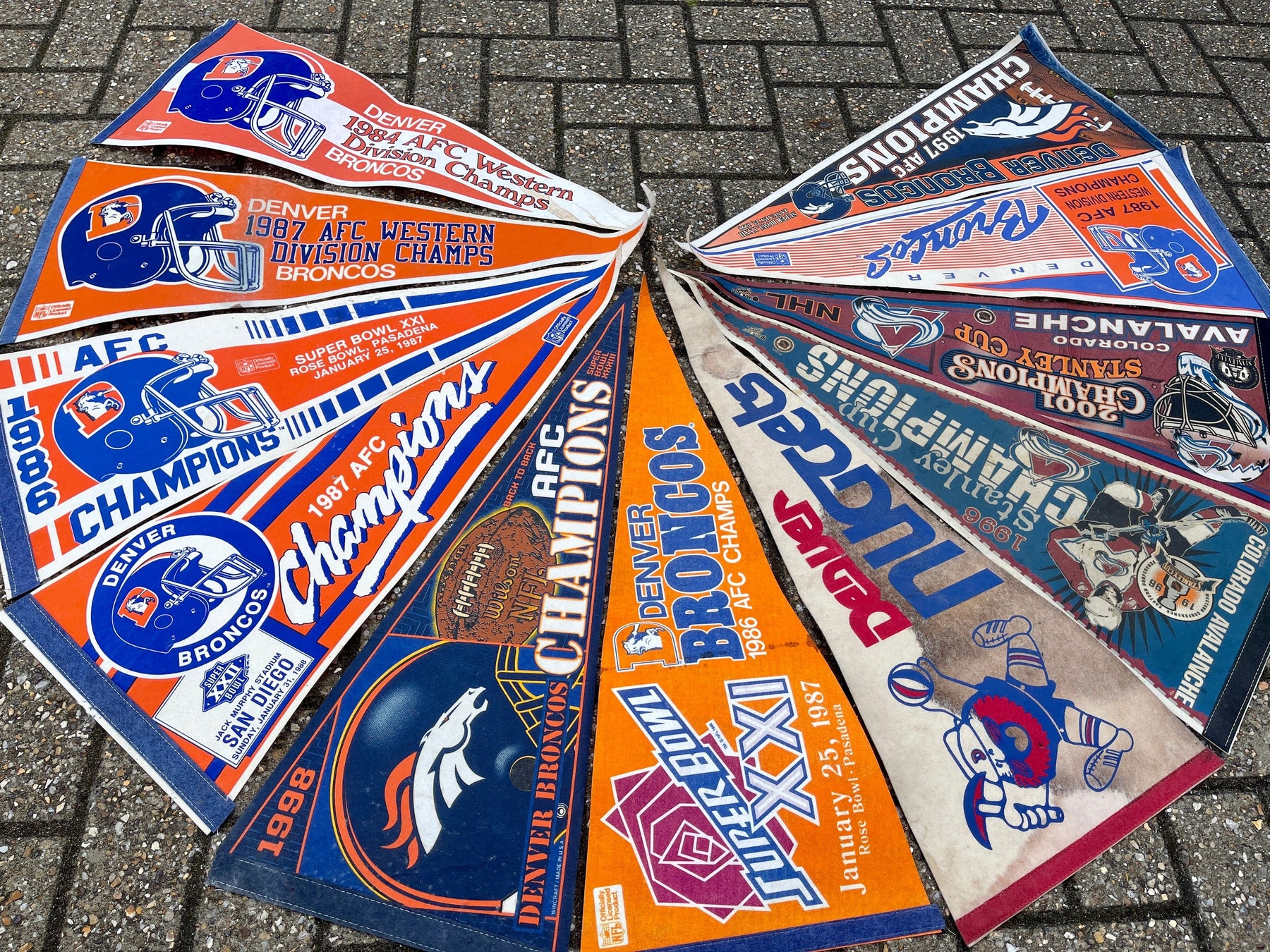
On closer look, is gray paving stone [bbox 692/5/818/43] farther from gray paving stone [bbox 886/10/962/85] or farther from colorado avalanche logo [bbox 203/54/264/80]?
colorado avalanche logo [bbox 203/54/264/80]

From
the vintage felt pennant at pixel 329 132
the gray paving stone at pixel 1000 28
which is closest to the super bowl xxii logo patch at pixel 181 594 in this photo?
the vintage felt pennant at pixel 329 132

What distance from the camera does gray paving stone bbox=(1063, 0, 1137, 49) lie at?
343 cm

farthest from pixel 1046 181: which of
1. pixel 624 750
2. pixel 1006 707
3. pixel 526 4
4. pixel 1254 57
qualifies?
pixel 624 750

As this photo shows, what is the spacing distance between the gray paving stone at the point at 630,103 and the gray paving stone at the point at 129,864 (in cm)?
227

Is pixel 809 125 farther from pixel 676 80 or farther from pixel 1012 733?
pixel 1012 733

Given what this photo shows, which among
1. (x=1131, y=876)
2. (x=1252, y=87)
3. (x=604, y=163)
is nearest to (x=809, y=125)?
(x=604, y=163)

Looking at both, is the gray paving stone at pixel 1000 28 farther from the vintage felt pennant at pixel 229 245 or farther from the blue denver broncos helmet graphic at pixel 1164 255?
the vintage felt pennant at pixel 229 245

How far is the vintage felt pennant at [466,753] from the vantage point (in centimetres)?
188

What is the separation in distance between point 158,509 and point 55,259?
91 cm

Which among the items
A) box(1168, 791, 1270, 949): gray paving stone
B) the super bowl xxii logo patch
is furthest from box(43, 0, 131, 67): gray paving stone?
box(1168, 791, 1270, 949): gray paving stone

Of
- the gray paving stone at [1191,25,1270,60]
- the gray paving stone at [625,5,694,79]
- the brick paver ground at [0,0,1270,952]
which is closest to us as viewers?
the brick paver ground at [0,0,1270,952]

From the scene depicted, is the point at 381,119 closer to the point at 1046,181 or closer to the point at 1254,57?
the point at 1046,181

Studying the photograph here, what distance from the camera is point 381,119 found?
2.98 m

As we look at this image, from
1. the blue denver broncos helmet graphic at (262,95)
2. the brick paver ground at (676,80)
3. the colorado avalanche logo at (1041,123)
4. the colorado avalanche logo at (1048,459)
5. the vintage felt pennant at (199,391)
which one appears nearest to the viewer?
the vintage felt pennant at (199,391)
